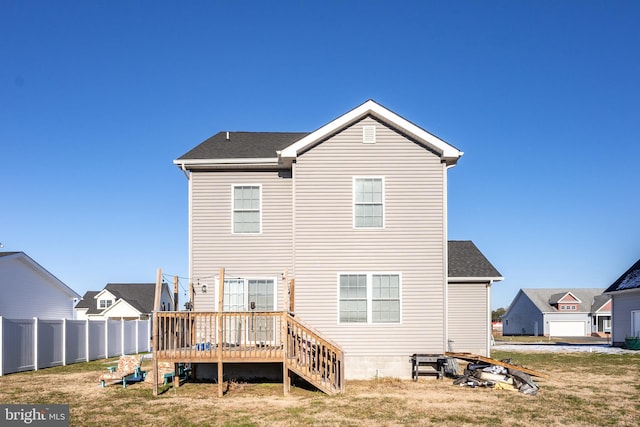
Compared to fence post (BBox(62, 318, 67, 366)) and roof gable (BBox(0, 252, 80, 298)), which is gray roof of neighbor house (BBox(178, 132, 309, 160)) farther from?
roof gable (BBox(0, 252, 80, 298))

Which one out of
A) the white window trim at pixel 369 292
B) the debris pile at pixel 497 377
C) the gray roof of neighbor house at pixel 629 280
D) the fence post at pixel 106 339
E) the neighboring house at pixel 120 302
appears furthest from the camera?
the neighboring house at pixel 120 302

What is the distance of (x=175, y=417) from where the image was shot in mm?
11180

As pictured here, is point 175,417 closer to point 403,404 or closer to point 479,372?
point 403,404

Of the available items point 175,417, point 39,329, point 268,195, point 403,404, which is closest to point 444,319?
point 403,404

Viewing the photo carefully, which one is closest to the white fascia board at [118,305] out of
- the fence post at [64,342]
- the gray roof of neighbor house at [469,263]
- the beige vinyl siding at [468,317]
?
the fence post at [64,342]

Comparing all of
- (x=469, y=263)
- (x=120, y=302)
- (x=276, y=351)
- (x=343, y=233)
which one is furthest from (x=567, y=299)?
(x=276, y=351)

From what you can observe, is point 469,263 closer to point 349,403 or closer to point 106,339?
point 349,403

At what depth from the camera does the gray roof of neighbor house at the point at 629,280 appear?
104ft

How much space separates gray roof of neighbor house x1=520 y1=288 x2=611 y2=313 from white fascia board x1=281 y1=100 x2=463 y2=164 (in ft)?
154

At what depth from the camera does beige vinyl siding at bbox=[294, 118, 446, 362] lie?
15727mm

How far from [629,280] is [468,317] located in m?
17.0

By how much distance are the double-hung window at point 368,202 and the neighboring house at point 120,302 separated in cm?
3552

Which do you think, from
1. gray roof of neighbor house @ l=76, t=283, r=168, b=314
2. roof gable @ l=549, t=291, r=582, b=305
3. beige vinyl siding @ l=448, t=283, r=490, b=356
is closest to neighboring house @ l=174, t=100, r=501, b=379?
beige vinyl siding @ l=448, t=283, r=490, b=356

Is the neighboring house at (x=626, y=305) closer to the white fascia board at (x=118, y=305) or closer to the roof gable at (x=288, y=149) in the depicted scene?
the roof gable at (x=288, y=149)
